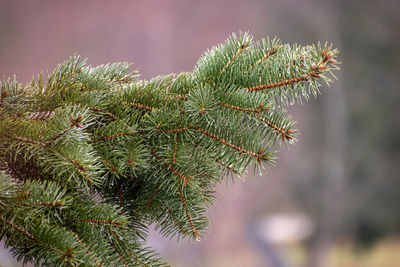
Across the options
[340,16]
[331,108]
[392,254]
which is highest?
[340,16]

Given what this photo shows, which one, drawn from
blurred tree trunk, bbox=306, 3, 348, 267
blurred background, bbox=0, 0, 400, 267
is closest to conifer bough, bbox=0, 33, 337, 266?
blurred background, bbox=0, 0, 400, 267

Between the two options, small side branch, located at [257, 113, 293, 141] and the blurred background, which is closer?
small side branch, located at [257, 113, 293, 141]

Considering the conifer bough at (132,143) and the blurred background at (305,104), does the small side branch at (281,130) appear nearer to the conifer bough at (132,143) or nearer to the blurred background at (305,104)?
the conifer bough at (132,143)

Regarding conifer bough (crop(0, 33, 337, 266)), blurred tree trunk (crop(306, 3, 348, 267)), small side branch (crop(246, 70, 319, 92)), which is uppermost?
blurred tree trunk (crop(306, 3, 348, 267))

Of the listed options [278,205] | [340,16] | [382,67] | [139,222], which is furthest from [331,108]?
[139,222]

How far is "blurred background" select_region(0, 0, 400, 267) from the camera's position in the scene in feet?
12.5

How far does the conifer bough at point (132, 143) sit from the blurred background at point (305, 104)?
132 inches

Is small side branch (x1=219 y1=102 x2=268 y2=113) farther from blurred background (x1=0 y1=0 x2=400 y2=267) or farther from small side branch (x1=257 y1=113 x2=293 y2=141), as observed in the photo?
blurred background (x1=0 y1=0 x2=400 y2=267)

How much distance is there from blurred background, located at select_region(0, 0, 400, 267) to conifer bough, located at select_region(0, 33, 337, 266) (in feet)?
11.0

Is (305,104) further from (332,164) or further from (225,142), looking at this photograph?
(225,142)

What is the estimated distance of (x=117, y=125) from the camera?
42 centimetres

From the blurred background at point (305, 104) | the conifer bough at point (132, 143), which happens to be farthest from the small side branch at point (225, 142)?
the blurred background at point (305, 104)

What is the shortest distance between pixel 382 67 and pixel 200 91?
402cm

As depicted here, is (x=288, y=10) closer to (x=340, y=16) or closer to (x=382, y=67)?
(x=340, y=16)
